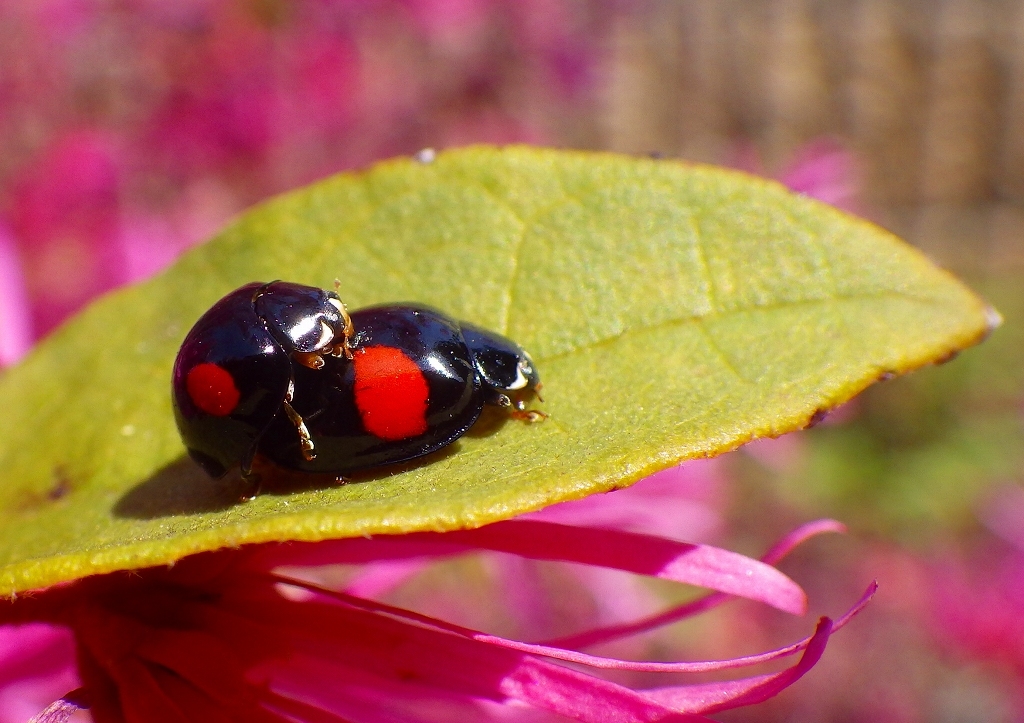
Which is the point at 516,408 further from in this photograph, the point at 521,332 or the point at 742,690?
the point at 742,690

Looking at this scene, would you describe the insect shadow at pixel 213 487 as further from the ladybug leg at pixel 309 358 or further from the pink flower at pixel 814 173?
the pink flower at pixel 814 173

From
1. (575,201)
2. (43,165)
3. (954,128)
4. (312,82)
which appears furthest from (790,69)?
(575,201)

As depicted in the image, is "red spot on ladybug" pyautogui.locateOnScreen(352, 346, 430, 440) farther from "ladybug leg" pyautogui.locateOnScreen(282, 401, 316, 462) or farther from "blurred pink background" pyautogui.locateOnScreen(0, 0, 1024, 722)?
"blurred pink background" pyautogui.locateOnScreen(0, 0, 1024, 722)

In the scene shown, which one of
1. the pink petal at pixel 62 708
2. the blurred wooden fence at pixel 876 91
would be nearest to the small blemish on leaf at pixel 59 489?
the pink petal at pixel 62 708

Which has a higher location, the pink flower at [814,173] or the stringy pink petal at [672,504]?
the pink flower at [814,173]

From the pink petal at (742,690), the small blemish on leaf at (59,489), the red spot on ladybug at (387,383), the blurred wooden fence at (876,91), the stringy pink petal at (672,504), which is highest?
the red spot on ladybug at (387,383)

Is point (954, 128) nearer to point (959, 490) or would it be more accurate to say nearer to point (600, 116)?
point (600, 116)

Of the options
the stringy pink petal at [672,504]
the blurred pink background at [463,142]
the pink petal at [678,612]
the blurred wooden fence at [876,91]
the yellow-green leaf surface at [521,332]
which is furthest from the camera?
the blurred wooden fence at [876,91]

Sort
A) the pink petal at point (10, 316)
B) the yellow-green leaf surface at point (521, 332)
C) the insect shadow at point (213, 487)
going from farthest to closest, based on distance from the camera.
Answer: the pink petal at point (10, 316) → the insect shadow at point (213, 487) → the yellow-green leaf surface at point (521, 332)
